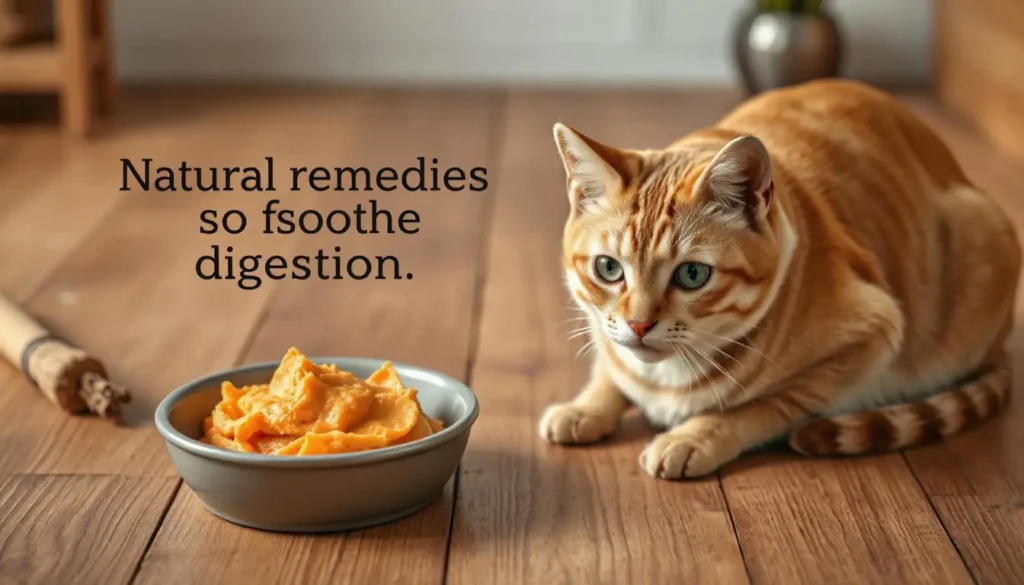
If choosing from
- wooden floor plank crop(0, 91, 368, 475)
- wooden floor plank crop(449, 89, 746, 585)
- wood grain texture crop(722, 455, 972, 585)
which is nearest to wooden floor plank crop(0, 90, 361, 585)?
wooden floor plank crop(0, 91, 368, 475)

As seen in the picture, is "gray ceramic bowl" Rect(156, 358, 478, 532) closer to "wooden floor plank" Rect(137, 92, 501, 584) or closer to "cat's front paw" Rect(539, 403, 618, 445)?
"wooden floor plank" Rect(137, 92, 501, 584)

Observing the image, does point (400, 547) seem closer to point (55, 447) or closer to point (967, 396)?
point (55, 447)

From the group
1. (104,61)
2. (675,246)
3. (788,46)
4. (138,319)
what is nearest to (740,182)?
(675,246)

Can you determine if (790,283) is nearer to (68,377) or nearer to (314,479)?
(314,479)

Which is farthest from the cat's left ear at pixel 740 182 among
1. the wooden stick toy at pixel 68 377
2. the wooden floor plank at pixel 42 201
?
the wooden floor plank at pixel 42 201

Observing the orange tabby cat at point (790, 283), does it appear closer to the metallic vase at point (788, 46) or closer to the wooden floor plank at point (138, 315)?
the wooden floor plank at point (138, 315)

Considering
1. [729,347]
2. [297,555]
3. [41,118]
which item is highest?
[729,347]

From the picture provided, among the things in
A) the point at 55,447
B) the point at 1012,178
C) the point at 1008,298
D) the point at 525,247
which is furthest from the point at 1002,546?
the point at 1012,178
